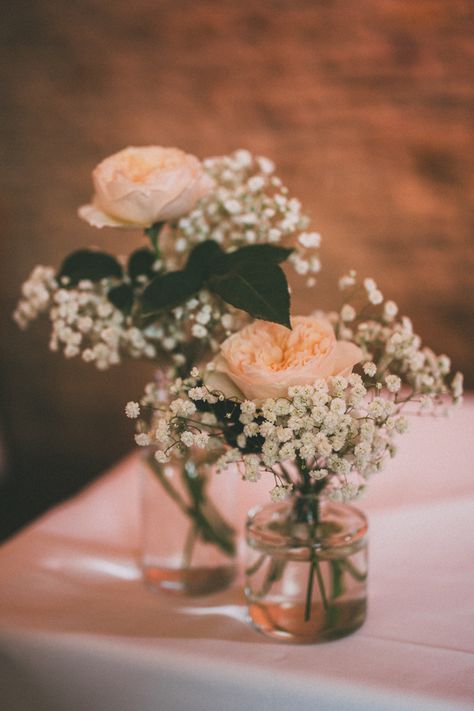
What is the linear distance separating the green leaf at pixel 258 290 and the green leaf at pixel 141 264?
145mm

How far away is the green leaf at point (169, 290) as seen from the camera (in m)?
0.83

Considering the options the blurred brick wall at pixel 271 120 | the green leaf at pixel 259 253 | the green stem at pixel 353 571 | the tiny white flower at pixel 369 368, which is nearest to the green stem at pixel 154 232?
the green leaf at pixel 259 253

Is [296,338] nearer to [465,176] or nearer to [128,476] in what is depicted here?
[128,476]

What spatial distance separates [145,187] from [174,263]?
0.17 meters

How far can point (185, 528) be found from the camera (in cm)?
98

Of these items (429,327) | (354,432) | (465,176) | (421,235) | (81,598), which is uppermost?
(465,176)

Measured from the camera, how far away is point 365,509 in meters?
1.19

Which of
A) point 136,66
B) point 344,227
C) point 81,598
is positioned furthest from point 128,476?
point 136,66

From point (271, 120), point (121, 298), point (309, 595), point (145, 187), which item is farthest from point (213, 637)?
point (271, 120)

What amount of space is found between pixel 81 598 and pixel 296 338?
466 mm

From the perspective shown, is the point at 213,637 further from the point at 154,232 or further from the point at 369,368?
the point at 154,232

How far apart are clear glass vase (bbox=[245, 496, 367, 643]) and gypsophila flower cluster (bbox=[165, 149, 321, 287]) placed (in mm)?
287

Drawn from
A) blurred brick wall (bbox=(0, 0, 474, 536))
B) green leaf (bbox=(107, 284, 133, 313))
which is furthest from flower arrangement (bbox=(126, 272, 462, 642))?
blurred brick wall (bbox=(0, 0, 474, 536))

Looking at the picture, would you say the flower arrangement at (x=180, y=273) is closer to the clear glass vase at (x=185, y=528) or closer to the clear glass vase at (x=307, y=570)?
the clear glass vase at (x=185, y=528)
